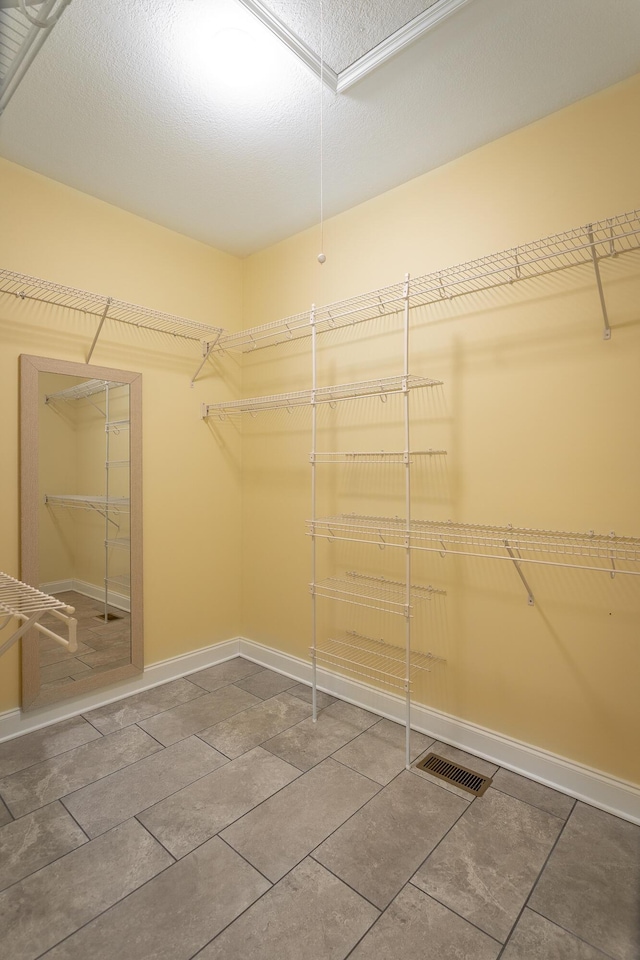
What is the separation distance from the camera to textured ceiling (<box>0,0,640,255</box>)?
168 centimetres

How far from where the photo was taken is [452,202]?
2.40 meters

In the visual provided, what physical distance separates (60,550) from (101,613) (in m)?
0.45

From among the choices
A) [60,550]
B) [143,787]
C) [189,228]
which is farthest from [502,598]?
[189,228]

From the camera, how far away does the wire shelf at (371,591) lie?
2494mm

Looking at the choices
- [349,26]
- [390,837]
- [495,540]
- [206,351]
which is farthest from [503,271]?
[390,837]

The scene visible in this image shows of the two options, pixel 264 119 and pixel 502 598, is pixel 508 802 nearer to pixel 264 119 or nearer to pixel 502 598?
pixel 502 598

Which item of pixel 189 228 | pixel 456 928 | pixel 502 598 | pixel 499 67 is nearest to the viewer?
pixel 456 928

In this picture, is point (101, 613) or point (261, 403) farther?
point (261, 403)

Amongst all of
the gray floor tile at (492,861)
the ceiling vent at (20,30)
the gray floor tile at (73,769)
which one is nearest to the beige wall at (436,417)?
the gray floor tile at (492,861)

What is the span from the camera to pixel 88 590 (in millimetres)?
2756

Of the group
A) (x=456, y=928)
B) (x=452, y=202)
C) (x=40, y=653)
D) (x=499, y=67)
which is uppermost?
(x=499, y=67)

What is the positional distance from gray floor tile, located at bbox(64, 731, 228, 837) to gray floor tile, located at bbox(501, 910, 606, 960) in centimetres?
130

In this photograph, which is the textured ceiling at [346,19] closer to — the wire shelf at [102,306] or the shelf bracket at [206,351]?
the wire shelf at [102,306]

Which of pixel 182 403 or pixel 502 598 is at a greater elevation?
pixel 182 403
